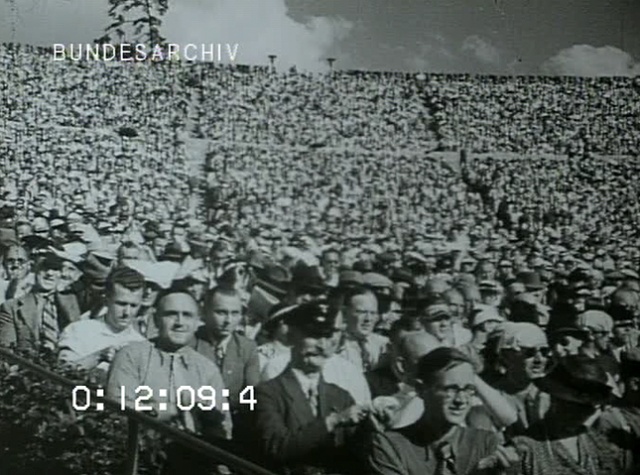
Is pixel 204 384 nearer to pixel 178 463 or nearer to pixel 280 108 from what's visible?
pixel 178 463

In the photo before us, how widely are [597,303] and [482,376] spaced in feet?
1.11

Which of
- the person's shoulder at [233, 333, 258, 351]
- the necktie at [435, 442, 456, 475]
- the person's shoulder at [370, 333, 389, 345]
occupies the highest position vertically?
the person's shoulder at [370, 333, 389, 345]

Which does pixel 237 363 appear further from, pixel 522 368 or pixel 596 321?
pixel 596 321

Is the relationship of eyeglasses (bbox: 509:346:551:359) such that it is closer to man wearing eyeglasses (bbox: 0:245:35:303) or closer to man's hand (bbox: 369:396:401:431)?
man's hand (bbox: 369:396:401:431)

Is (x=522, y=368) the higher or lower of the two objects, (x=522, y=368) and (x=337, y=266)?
the lower

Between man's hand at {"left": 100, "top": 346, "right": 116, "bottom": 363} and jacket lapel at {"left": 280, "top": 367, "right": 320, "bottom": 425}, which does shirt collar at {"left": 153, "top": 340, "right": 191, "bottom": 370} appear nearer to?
man's hand at {"left": 100, "top": 346, "right": 116, "bottom": 363}

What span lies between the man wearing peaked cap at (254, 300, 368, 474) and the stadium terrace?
2.14 ft

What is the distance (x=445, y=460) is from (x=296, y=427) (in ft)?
1.19

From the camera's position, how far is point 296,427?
230cm

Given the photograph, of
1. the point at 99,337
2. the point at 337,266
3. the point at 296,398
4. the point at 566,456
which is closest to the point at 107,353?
the point at 99,337

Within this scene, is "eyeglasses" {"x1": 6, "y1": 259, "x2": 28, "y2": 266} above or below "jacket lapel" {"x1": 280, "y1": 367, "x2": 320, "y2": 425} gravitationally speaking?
above

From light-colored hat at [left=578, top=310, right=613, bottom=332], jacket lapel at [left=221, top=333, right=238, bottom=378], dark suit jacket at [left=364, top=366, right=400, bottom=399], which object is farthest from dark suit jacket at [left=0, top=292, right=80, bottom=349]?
light-colored hat at [left=578, top=310, right=613, bottom=332]

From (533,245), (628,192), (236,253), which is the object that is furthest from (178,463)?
(628,192)

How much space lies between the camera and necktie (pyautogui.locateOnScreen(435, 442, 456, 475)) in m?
2.30
